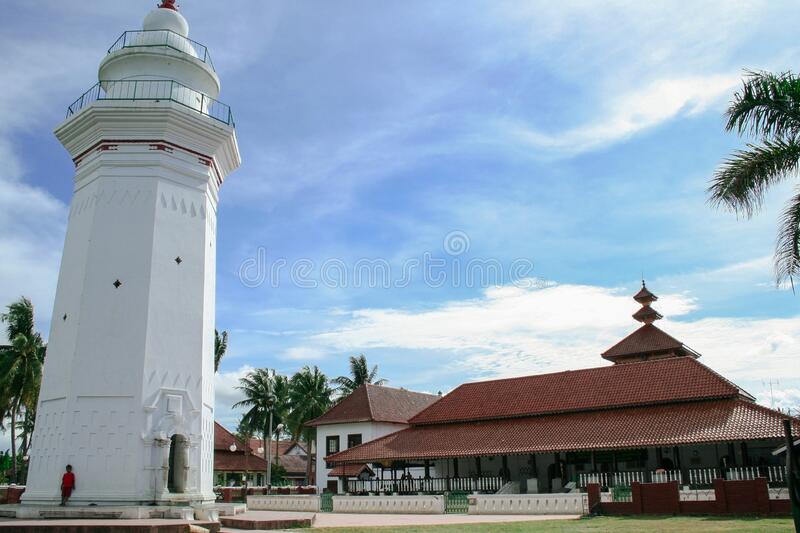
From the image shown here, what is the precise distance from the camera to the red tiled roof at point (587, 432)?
2169cm

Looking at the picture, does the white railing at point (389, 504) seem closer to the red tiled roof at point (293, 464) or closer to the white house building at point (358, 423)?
the white house building at point (358, 423)

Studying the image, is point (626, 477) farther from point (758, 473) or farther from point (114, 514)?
point (114, 514)

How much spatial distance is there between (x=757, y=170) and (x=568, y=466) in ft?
60.6

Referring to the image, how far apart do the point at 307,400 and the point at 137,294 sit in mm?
34826

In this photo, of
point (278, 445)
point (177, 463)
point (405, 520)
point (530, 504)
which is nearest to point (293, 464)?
point (278, 445)

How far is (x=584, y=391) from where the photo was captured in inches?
1118

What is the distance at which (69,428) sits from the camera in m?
15.0

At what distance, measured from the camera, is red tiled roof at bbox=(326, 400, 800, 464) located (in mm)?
21688

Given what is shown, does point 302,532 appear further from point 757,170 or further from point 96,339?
point 757,170

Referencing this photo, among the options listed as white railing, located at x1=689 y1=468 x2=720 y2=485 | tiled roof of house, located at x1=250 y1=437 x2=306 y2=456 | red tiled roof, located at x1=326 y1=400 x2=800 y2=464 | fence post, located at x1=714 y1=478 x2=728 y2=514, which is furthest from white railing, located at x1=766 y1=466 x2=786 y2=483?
tiled roof of house, located at x1=250 y1=437 x2=306 y2=456

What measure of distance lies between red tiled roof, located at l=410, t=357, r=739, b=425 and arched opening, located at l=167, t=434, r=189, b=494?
54.9 ft

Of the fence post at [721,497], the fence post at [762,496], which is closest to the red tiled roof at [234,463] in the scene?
the fence post at [721,497]

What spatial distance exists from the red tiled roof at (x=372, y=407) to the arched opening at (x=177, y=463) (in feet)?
74.7

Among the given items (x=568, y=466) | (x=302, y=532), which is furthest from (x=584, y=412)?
(x=302, y=532)
